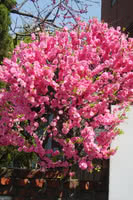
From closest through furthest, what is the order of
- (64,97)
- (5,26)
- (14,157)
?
(64,97) → (5,26) → (14,157)

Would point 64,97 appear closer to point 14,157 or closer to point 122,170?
point 122,170

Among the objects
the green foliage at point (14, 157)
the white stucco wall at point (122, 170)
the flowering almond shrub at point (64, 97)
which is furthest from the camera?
the green foliage at point (14, 157)

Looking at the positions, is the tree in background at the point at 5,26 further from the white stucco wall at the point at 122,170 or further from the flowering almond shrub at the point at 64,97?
the white stucco wall at the point at 122,170

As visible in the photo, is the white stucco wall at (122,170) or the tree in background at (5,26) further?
the tree in background at (5,26)

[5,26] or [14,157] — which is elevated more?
[5,26]

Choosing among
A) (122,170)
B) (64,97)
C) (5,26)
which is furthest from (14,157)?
(64,97)

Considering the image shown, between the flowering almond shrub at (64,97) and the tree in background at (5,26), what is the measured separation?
11.1ft

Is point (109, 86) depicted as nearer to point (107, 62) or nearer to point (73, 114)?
point (107, 62)

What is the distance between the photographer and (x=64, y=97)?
4.30 meters

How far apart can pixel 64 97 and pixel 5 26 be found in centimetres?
491

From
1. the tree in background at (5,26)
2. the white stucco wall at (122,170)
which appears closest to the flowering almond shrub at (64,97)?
the white stucco wall at (122,170)

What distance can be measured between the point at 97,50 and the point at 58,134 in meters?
1.95

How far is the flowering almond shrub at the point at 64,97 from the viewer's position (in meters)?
4.19

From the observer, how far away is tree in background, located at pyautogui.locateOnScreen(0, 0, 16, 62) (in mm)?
7996
